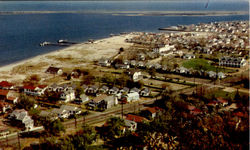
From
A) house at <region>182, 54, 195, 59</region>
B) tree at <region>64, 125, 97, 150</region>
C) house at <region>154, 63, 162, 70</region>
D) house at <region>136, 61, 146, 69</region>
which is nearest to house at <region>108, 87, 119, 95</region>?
tree at <region>64, 125, 97, 150</region>

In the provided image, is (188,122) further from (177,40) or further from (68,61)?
(177,40)

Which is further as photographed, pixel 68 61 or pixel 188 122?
pixel 68 61

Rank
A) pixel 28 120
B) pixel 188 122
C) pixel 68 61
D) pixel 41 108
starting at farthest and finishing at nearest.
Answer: pixel 68 61 → pixel 41 108 → pixel 28 120 → pixel 188 122

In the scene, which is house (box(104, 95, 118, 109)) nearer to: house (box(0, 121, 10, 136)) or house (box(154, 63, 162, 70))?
house (box(0, 121, 10, 136))

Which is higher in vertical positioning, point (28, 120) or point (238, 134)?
point (238, 134)

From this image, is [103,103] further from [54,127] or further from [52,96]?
[54,127]

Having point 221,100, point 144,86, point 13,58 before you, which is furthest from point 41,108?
point 13,58

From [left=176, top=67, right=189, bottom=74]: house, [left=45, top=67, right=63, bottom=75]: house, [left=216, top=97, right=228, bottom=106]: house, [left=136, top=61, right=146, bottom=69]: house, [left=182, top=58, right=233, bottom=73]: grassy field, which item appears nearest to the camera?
[left=216, top=97, right=228, bottom=106]: house
